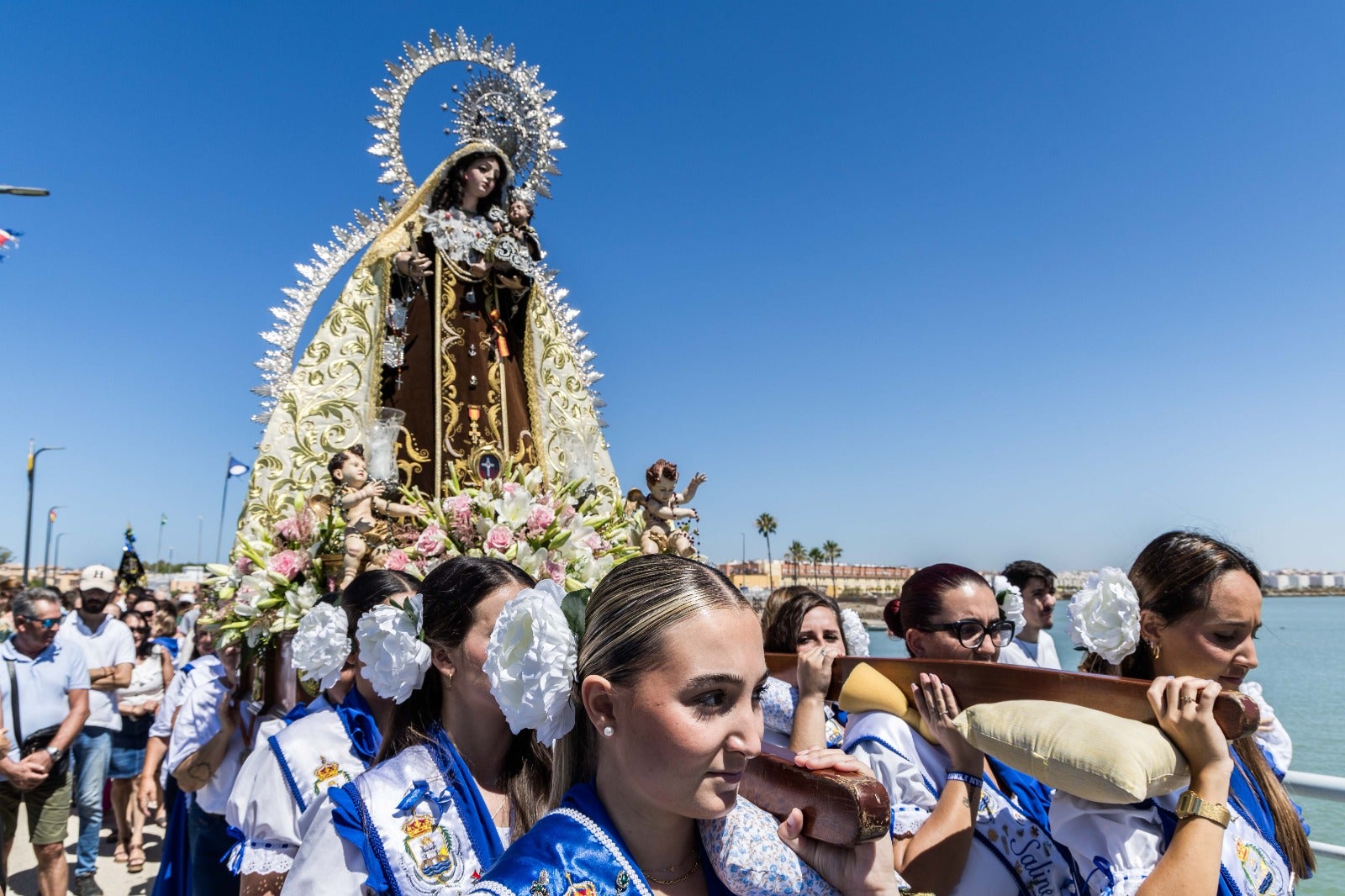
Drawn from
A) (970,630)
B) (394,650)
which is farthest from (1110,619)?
(394,650)

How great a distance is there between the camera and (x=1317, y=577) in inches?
1923

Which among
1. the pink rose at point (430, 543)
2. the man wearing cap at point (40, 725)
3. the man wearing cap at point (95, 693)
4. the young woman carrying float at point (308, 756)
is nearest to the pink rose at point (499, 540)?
the pink rose at point (430, 543)

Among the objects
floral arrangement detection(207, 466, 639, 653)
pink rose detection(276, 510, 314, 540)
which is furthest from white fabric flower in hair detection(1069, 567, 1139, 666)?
pink rose detection(276, 510, 314, 540)

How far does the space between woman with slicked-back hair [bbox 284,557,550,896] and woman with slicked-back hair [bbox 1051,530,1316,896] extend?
1422 millimetres

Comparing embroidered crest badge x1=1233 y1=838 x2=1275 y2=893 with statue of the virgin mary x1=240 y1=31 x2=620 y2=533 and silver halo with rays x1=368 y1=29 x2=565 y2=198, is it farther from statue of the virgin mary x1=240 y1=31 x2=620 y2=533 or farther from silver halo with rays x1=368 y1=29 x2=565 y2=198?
silver halo with rays x1=368 y1=29 x2=565 y2=198

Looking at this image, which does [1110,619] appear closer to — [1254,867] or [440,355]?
[1254,867]

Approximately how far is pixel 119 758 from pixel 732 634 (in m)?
7.41

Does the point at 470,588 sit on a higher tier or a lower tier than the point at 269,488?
lower

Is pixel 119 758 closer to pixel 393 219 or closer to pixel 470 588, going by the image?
pixel 393 219

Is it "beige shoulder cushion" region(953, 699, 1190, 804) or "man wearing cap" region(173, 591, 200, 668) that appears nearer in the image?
"beige shoulder cushion" region(953, 699, 1190, 804)

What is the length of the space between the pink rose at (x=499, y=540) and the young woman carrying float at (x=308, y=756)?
538 millimetres

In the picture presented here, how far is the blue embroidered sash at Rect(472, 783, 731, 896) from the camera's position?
1.40m

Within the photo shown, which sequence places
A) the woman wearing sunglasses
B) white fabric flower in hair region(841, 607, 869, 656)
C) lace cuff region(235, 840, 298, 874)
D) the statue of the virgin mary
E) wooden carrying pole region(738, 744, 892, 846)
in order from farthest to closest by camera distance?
the statue of the virgin mary → white fabric flower in hair region(841, 607, 869, 656) → lace cuff region(235, 840, 298, 874) → the woman wearing sunglasses → wooden carrying pole region(738, 744, 892, 846)

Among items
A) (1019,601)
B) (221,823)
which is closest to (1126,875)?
(1019,601)
